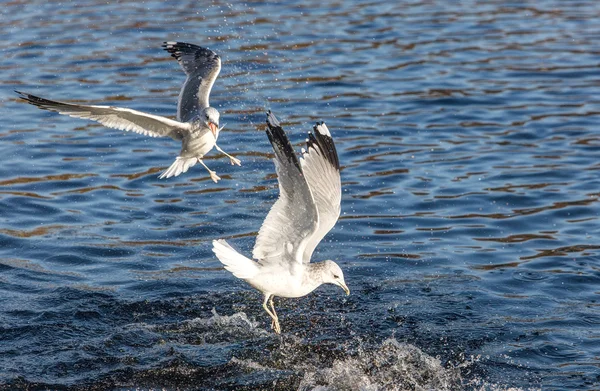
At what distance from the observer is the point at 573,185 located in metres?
11.1

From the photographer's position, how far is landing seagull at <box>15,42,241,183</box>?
7867 mm

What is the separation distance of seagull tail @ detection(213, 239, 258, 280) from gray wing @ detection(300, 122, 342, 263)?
507 mm

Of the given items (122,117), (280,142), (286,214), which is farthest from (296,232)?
(122,117)

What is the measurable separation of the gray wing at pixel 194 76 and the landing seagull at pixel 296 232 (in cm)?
206

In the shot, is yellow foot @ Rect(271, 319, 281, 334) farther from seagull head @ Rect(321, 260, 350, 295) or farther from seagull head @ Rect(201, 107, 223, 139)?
seagull head @ Rect(201, 107, 223, 139)

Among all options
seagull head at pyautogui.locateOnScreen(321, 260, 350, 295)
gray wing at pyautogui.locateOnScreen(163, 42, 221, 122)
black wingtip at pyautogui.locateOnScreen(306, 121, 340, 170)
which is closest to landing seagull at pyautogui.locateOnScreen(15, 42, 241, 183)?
gray wing at pyautogui.locateOnScreen(163, 42, 221, 122)

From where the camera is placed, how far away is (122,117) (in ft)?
27.5

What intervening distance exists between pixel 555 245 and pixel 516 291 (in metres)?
1.22

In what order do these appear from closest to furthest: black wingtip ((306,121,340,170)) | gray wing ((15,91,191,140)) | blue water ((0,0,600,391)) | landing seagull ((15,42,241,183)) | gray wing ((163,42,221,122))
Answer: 1. black wingtip ((306,121,340,170))
2. blue water ((0,0,600,391))
3. gray wing ((15,91,191,140))
4. landing seagull ((15,42,241,183))
5. gray wing ((163,42,221,122))

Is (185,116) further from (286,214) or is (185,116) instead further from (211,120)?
(286,214)

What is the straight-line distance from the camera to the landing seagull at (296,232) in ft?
21.7

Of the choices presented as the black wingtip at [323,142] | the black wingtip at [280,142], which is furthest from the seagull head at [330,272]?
the black wingtip at [280,142]

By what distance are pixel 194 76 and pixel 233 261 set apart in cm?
353

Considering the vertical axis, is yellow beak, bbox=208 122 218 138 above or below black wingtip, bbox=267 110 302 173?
below
